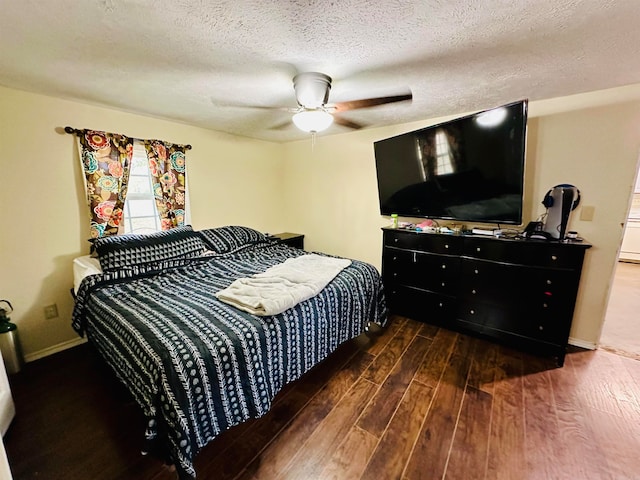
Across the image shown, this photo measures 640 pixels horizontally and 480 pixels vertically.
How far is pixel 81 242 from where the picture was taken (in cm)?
246

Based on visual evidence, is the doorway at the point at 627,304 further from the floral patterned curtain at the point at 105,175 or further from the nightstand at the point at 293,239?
the floral patterned curtain at the point at 105,175

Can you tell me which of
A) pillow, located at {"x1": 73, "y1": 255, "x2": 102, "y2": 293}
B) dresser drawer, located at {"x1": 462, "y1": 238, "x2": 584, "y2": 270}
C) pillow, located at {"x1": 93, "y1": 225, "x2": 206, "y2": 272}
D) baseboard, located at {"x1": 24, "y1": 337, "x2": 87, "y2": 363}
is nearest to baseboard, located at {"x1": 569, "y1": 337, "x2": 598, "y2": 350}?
dresser drawer, located at {"x1": 462, "y1": 238, "x2": 584, "y2": 270}

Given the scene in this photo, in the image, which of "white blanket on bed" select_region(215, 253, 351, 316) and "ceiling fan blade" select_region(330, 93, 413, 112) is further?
"ceiling fan blade" select_region(330, 93, 413, 112)

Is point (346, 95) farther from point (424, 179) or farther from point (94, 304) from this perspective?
point (94, 304)

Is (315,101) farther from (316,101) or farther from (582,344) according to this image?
(582,344)

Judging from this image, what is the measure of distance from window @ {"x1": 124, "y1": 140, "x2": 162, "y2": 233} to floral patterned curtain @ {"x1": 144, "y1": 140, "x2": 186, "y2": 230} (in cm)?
10

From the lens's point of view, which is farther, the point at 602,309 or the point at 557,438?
the point at 602,309

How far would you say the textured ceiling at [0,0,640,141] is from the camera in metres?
1.17

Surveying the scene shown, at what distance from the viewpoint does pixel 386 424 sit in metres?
1.60

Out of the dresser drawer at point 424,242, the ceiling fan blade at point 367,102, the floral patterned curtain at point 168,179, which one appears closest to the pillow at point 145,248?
the floral patterned curtain at point 168,179

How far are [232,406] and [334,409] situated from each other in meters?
0.68

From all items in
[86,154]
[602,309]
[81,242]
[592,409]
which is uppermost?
[86,154]

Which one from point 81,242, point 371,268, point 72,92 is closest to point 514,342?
point 371,268

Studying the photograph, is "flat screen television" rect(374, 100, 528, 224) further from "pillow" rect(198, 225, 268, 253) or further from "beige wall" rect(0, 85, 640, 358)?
"pillow" rect(198, 225, 268, 253)
